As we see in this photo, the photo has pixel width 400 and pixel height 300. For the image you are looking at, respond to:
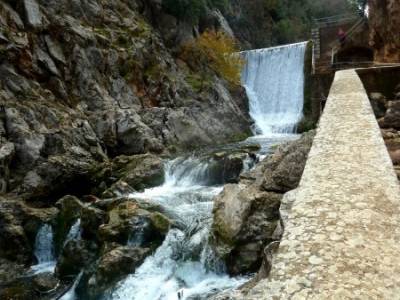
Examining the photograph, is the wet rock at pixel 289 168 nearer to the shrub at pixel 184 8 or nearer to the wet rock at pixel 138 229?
the wet rock at pixel 138 229

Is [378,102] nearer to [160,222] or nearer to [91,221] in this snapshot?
[160,222]

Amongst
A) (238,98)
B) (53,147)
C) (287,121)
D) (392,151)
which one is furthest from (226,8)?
(392,151)

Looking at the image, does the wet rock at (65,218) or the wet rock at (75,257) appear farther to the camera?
the wet rock at (65,218)

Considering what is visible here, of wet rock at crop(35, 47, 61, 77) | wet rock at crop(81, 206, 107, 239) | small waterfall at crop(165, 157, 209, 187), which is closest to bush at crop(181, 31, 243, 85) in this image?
wet rock at crop(35, 47, 61, 77)

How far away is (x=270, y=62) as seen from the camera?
3806cm

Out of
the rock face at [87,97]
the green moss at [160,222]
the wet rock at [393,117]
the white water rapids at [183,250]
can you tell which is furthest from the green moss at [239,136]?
the wet rock at [393,117]

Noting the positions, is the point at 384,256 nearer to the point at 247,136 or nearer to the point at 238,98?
the point at 247,136

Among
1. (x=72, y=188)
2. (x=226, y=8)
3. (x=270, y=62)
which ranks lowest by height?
(x=72, y=188)

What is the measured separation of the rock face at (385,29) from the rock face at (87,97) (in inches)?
494

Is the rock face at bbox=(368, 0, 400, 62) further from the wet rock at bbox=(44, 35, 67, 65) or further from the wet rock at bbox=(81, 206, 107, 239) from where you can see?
the wet rock at bbox=(44, 35, 67, 65)

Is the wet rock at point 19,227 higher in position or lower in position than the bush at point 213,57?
lower

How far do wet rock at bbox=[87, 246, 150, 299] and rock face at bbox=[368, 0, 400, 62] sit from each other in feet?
41.9

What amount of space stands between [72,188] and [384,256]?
55.5ft

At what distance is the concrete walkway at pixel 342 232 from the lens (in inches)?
101
